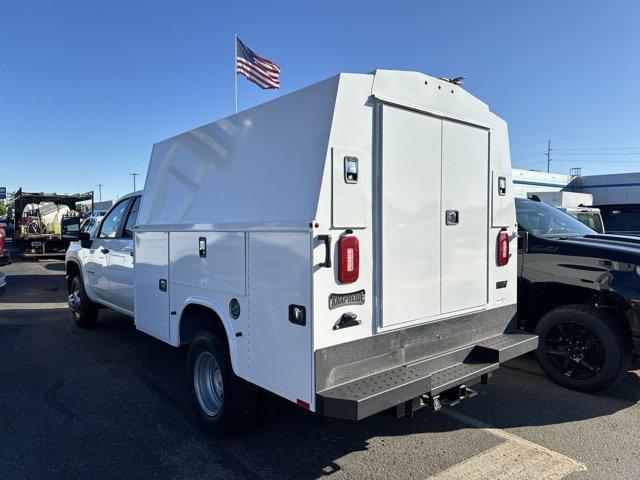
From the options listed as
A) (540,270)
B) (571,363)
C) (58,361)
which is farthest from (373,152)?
(58,361)

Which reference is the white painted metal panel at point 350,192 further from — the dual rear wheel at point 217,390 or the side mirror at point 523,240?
the side mirror at point 523,240

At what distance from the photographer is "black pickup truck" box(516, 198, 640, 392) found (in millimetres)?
4598

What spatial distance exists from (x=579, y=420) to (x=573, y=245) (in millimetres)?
1769

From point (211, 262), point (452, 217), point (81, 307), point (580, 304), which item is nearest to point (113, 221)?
point (81, 307)

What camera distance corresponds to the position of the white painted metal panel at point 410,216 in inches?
129

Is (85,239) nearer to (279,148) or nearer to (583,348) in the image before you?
(279,148)

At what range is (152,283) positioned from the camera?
4941mm

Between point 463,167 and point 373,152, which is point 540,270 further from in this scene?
point 373,152

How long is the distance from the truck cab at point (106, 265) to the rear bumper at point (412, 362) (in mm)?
3458

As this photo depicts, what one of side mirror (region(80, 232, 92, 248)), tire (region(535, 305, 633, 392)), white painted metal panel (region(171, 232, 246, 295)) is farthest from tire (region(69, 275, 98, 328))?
tire (region(535, 305, 633, 392))

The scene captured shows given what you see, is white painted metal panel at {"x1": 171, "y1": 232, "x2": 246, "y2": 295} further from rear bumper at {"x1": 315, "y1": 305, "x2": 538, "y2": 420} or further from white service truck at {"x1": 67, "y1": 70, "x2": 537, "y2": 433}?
rear bumper at {"x1": 315, "y1": 305, "x2": 538, "y2": 420}

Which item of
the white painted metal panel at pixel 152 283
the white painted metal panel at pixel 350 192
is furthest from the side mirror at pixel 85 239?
the white painted metal panel at pixel 350 192

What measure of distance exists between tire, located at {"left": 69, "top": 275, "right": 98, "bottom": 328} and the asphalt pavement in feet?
6.24

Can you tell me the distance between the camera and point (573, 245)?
5.02 metres
